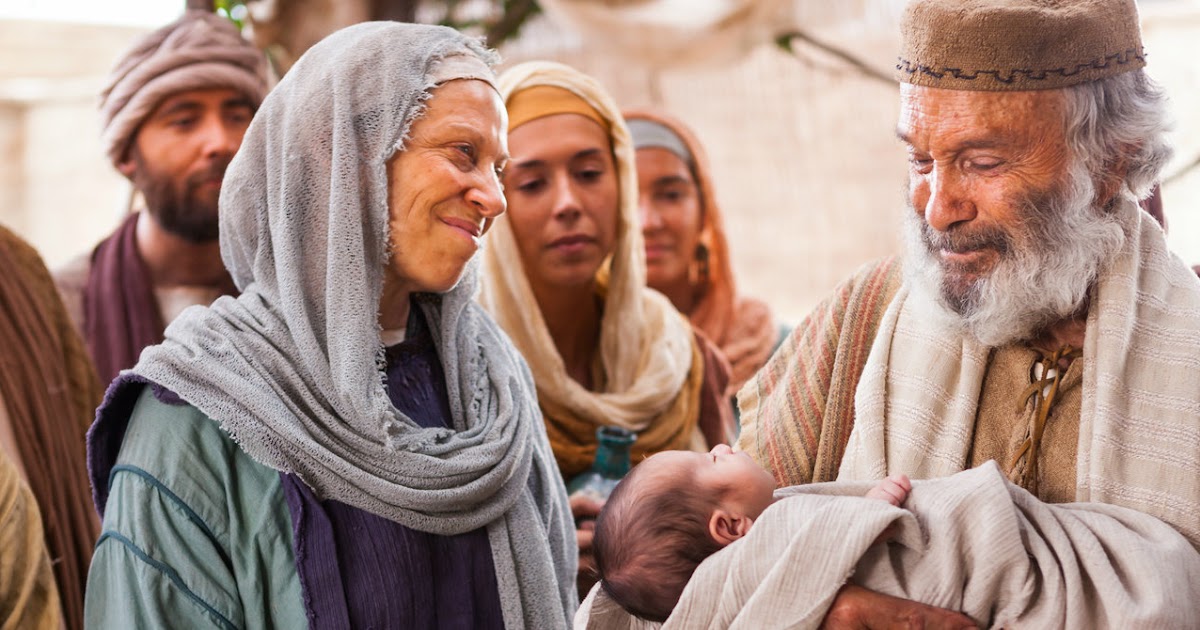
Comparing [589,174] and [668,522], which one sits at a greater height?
[589,174]

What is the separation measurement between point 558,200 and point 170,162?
130cm

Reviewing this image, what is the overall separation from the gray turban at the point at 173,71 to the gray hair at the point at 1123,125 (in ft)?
9.48

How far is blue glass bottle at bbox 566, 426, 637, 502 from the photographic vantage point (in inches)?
154

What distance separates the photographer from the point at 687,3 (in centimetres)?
616

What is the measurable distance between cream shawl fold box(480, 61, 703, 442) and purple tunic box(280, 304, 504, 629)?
3.76 feet

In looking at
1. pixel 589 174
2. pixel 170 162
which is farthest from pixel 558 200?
pixel 170 162

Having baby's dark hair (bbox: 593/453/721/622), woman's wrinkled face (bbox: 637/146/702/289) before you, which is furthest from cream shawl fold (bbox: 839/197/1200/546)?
woman's wrinkled face (bbox: 637/146/702/289)

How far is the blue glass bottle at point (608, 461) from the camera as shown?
3920 millimetres

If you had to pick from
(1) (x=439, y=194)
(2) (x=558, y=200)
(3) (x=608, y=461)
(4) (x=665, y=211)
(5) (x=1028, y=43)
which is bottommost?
(3) (x=608, y=461)

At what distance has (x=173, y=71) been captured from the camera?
15.5 feet

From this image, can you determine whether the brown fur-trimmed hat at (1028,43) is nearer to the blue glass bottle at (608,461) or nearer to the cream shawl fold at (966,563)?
the cream shawl fold at (966,563)

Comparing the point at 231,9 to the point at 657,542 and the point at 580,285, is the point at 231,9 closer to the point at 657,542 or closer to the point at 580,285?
the point at 580,285

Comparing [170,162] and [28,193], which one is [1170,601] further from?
[28,193]

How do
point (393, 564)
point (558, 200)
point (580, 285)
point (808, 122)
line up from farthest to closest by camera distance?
point (808, 122) < point (580, 285) < point (558, 200) < point (393, 564)
